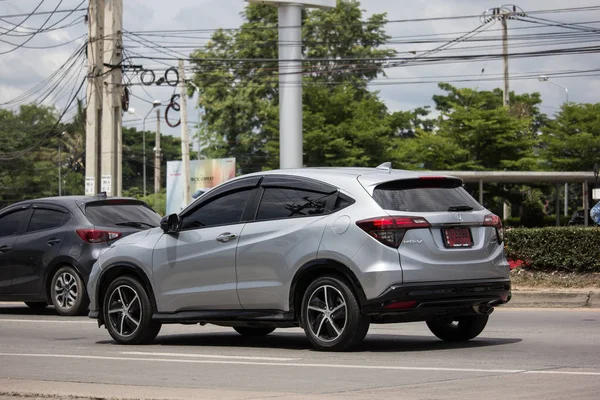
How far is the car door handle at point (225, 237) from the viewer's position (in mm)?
10281

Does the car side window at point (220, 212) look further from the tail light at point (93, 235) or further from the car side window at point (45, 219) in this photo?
the car side window at point (45, 219)

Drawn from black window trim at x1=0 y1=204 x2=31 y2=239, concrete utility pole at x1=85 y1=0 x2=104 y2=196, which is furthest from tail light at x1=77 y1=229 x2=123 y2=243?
concrete utility pole at x1=85 y1=0 x2=104 y2=196

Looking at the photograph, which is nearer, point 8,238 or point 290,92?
point 8,238

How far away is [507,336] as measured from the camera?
11203 mm

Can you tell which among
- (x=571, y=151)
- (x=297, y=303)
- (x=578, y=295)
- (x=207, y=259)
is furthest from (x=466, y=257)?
(x=571, y=151)

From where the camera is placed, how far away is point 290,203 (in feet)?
32.9

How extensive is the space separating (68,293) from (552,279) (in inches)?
302

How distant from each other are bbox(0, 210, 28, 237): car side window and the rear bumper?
832 cm

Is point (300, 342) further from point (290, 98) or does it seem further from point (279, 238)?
point (290, 98)

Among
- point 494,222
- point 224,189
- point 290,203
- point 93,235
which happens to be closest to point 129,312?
point 224,189

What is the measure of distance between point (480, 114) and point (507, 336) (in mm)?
43667

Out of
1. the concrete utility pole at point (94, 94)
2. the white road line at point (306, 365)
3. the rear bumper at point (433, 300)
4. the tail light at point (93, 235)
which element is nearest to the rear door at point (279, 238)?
the rear bumper at point (433, 300)

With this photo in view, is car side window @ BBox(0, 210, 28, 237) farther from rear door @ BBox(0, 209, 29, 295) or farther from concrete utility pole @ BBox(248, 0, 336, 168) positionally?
concrete utility pole @ BBox(248, 0, 336, 168)

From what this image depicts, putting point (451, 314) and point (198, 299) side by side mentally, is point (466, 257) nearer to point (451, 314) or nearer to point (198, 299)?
point (451, 314)
